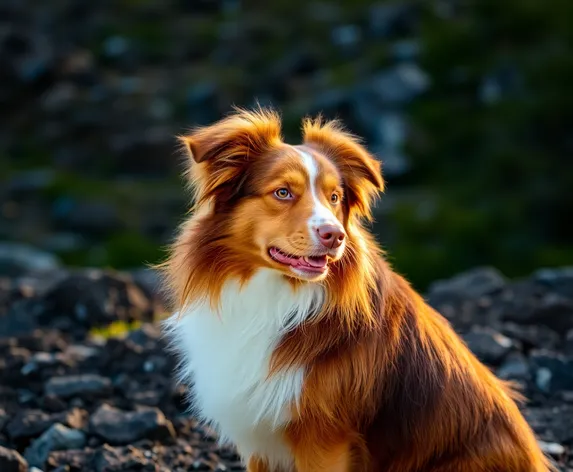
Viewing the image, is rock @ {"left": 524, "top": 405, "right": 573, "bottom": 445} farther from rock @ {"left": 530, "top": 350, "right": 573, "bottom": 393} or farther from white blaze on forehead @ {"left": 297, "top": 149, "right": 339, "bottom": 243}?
white blaze on forehead @ {"left": 297, "top": 149, "right": 339, "bottom": 243}

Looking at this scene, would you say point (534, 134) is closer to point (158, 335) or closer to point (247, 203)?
point (158, 335)

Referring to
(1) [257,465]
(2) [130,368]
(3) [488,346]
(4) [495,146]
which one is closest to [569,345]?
(3) [488,346]

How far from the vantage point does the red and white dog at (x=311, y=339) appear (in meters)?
4.43

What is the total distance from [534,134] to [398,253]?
22.1ft

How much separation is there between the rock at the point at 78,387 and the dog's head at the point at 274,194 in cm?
230

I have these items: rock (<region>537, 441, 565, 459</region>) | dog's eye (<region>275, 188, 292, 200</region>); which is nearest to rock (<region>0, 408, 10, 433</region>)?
dog's eye (<region>275, 188, 292, 200</region>)

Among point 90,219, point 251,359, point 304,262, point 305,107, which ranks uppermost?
point 304,262

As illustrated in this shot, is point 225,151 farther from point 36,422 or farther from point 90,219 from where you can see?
point 90,219

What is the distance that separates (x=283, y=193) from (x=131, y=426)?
2.04 m

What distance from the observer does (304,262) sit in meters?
4.41

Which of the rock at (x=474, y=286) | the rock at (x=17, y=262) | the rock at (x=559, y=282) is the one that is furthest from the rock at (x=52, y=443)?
the rock at (x=17, y=262)

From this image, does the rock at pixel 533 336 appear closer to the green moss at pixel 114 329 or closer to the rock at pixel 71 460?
the green moss at pixel 114 329

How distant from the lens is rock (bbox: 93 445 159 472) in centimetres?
538

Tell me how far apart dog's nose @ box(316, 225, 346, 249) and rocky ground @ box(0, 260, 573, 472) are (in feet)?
5.90
